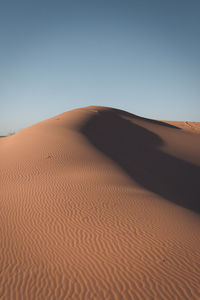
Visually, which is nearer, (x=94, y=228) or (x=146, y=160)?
(x=94, y=228)

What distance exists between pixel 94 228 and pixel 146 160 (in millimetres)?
11029

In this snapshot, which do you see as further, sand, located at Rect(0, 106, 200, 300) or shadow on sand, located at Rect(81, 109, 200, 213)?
shadow on sand, located at Rect(81, 109, 200, 213)

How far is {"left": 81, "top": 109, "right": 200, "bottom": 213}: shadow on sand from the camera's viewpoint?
504 inches

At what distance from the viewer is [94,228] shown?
6.94 metres

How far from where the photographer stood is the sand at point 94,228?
4.66m

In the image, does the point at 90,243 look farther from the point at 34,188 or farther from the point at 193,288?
the point at 34,188

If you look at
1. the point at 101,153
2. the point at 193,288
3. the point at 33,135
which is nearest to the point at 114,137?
the point at 101,153

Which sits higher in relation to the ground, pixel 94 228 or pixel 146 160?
pixel 94 228

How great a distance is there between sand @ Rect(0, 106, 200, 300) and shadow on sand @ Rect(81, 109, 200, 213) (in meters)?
0.13

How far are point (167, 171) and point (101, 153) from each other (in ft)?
15.3

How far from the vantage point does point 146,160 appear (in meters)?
17.3

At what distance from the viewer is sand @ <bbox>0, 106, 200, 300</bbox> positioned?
4.66 m

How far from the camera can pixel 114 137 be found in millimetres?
21406

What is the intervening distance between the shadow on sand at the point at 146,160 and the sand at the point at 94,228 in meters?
0.13
